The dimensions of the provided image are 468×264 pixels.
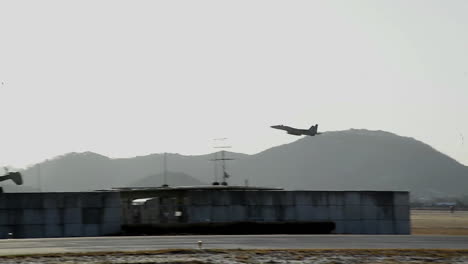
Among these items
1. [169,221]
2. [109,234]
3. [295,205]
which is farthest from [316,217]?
[109,234]

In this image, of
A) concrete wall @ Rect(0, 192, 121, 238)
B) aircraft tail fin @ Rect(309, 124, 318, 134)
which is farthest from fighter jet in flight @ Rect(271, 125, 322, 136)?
concrete wall @ Rect(0, 192, 121, 238)

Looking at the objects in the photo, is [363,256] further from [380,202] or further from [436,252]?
[380,202]

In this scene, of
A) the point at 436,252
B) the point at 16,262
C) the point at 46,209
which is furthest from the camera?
the point at 46,209

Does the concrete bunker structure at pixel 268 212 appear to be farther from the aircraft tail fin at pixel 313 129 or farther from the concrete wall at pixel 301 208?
the aircraft tail fin at pixel 313 129

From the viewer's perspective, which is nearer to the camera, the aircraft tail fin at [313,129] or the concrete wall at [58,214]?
the concrete wall at [58,214]

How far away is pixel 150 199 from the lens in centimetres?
7138

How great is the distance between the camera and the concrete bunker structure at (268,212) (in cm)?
6159

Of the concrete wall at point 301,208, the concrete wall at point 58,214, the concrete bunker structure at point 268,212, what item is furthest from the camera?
the concrete wall at point 301,208

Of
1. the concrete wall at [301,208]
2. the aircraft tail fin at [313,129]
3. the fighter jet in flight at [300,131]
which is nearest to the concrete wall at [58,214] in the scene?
the concrete wall at [301,208]

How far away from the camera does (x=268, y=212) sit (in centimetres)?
6494

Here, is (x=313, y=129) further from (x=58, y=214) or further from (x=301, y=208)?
(x=58, y=214)

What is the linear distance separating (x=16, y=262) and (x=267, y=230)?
37040mm

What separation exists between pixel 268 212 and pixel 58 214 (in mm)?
18306

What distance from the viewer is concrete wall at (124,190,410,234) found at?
63219mm
